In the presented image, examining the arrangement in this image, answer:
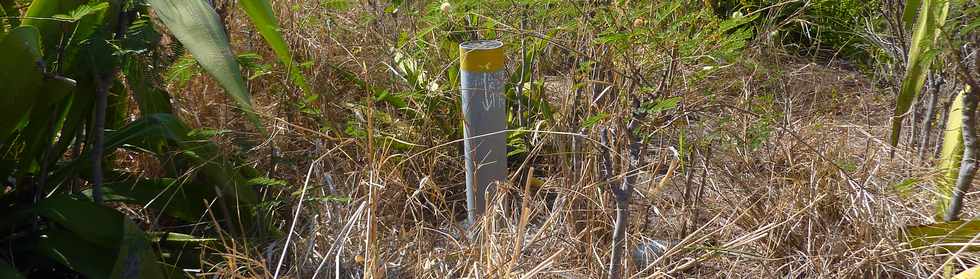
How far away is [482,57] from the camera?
81.3 inches

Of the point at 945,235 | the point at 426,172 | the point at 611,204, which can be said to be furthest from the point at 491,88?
the point at 945,235

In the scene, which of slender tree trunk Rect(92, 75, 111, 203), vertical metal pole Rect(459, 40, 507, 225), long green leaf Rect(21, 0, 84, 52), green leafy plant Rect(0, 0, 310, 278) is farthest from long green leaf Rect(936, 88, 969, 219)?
long green leaf Rect(21, 0, 84, 52)

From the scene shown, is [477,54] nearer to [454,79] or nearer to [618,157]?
[618,157]

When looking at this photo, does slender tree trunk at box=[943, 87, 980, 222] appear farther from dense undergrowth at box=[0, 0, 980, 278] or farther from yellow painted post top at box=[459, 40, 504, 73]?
yellow painted post top at box=[459, 40, 504, 73]

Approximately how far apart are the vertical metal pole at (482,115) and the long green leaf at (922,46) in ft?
2.93

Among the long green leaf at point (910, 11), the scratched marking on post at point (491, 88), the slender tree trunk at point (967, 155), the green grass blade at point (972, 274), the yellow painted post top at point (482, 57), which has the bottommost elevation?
the green grass blade at point (972, 274)

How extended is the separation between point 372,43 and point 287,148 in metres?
0.59

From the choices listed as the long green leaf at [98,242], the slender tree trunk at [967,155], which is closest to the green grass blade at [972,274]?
the slender tree trunk at [967,155]

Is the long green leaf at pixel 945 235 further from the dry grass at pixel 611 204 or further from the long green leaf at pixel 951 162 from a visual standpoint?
the long green leaf at pixel 951 162

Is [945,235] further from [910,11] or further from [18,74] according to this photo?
[18,74]

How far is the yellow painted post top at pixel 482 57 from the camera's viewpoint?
2.05 meters

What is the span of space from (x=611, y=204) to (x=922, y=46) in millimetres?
763

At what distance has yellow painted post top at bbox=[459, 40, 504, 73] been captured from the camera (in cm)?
205

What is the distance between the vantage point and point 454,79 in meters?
2.93
